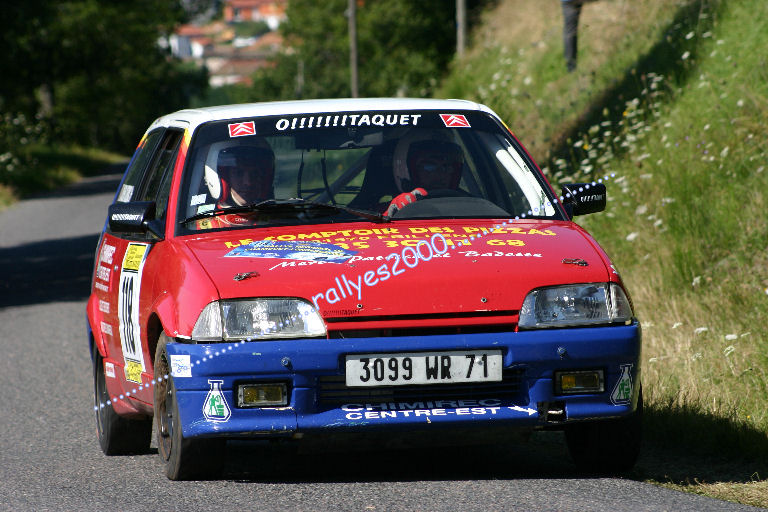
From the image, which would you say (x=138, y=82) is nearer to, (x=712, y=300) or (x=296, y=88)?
(x=296, y=88)

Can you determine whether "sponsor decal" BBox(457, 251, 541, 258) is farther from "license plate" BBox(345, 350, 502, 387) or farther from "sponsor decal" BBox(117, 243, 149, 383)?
"sponsor decal" BBox(117, 243, 149, 383)

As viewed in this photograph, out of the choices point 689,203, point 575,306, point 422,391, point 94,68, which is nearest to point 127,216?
point 422,391

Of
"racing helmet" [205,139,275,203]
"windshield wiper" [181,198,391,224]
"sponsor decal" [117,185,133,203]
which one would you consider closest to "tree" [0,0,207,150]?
"sponsor decal" [117,185,133,203]

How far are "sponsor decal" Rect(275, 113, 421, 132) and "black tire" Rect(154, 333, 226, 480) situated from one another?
141 centimetres

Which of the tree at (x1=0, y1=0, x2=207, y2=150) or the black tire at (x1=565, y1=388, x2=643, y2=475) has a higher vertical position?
the black tire at (x1=565, y1=388, x2=643, y2=475)

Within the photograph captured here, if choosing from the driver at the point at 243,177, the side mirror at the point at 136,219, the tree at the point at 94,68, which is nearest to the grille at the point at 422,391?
the driver at the point at 243,177

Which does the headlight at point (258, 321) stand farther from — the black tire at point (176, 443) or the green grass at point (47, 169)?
the green grass at point (47, 169)

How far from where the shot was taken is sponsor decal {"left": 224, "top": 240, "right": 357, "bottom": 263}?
5.23 m

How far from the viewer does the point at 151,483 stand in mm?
5621

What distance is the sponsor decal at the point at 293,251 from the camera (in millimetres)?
5227

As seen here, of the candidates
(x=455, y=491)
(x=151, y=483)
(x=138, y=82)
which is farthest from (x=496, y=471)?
(x=138, y=82)

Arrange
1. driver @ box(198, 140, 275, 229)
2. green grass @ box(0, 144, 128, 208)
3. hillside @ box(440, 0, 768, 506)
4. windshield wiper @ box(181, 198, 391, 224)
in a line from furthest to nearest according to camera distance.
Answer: green grass @ box(0, 144, 128, 208) → hillside @ box(440, 0, 768, 506) → driver @ box(198, 140, 275, 229) → windshield wiper @ box(181, 198, 391, 224)

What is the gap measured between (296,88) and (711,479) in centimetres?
7770

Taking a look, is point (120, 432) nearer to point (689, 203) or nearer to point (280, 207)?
point (280, 207)
